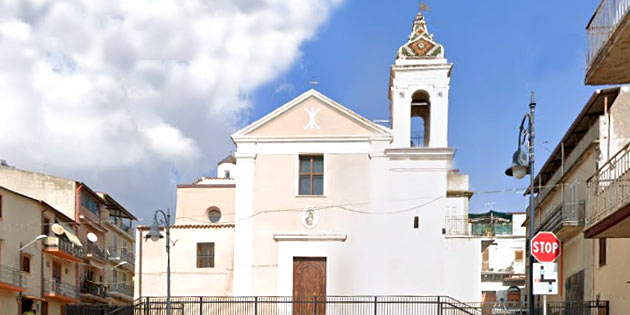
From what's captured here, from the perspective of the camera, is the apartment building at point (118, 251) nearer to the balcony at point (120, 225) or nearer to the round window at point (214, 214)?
the balcony at point (120, 225)

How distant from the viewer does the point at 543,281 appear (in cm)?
1628

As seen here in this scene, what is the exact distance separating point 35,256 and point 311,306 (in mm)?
22163

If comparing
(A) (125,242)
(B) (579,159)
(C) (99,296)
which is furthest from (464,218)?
(A) (125,242)

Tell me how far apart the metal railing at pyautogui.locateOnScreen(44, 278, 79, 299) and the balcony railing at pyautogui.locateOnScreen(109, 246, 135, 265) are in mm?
10209

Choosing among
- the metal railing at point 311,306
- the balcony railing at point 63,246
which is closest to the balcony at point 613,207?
the metal railing at point 311,306

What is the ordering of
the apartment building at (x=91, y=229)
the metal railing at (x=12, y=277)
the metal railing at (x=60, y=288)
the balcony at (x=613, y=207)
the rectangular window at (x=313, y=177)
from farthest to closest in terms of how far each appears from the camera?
the apartment building at (x=91, y=229)
the metal railing at (x=60, y=288)
the metal railing at (x=12, y=277)
the rectangular window at (x=313, y=177)
the balcony at (x=613, y=207)

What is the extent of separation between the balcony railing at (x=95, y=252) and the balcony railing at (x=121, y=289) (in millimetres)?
3712

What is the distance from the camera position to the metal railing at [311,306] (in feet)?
102

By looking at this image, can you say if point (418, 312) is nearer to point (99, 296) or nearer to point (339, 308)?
point (339, 308)

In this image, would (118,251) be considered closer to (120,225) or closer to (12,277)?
(120,225)

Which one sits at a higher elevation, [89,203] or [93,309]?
[89,203]

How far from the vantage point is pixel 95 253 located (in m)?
60.1

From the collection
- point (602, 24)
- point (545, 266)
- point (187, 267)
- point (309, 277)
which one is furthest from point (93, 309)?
point (602, 24)

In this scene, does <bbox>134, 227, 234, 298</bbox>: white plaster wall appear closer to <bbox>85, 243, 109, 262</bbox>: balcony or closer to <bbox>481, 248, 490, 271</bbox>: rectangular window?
<bbox>85, 243, 109, 262</bbox>: balcony
